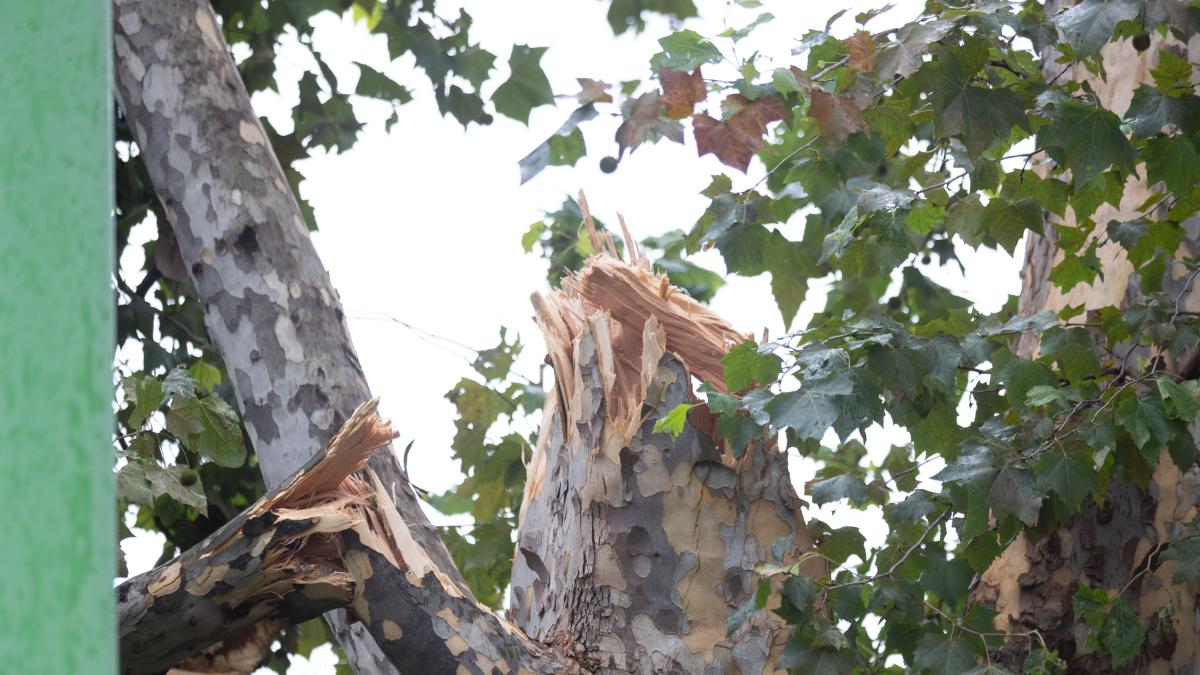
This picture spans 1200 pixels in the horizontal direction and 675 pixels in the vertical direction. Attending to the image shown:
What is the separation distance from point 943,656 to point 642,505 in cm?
51

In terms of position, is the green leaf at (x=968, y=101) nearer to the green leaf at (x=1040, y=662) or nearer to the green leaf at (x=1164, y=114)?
the green leaf at (x=1164, y=114)

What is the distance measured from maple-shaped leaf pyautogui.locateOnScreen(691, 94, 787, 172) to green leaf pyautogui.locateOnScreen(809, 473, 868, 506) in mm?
537

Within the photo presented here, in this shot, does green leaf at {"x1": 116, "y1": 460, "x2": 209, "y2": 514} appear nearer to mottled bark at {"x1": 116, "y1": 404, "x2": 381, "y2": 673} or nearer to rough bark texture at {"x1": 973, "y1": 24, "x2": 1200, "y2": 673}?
mottled bark at {"x1": 116, "y1": 404, "x2": 381, "y2": 673}

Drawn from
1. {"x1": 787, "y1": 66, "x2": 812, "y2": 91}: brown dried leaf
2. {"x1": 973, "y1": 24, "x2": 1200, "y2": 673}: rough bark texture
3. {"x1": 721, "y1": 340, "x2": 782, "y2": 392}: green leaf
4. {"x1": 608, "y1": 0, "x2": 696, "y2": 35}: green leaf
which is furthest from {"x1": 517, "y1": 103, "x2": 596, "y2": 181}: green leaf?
{"x1": 608, "y1": 0, "x2": 696, "y2": 35}: green leaf

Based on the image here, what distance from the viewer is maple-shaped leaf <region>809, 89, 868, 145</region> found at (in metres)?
1.79

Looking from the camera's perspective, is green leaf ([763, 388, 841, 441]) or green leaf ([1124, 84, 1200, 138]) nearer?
green leaf ([763, 388, 841, 441])

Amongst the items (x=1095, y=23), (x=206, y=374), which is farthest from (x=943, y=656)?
(x=206, y=374)

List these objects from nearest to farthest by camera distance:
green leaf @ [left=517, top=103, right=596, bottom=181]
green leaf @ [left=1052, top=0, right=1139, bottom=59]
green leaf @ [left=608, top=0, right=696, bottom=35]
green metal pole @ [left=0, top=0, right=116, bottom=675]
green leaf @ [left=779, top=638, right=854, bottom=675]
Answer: green metal pole @ [left=0, top=0, right=116, bottom=675], green leaf @ [left=1052, top=0, right=1139, bottom=59], green leaf @ [left=779, top=638, right=854, bottom=675], green leaf @ [left=517, top=103, right=596, bottom=181], green leaf @ [left=608, top=0, right=696, bottom=35]

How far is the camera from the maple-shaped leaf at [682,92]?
181cm

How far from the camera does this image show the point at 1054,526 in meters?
1.96

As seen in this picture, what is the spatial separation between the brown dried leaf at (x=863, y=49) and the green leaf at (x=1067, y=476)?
64 cm

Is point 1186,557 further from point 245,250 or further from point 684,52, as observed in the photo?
point 245,250

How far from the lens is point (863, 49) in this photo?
5.73ft

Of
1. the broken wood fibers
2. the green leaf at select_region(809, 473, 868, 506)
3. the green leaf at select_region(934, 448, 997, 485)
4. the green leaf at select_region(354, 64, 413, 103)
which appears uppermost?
the green leaf at select_region(354, 64, 413, 103)
